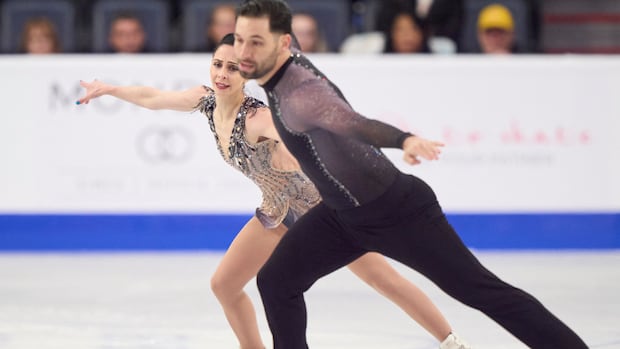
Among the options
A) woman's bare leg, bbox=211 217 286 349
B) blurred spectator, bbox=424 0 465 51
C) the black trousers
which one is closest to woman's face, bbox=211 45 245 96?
woman's bare leg, bbox=211 217 286 349

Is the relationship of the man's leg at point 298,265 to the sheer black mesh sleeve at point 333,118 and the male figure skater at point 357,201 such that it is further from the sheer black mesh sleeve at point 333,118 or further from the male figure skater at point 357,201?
the sheer black mesh sleeve at point 333,118

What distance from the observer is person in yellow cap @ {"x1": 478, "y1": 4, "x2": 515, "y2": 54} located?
8.01 meters

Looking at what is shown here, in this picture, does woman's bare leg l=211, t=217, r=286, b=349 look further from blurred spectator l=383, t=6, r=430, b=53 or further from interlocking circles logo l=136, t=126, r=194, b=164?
blurred spectator l=383, t=6, r=430, b=53

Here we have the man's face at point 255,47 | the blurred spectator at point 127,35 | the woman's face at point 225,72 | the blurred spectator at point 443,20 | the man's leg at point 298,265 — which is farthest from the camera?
the blurred spectator at point 443,20

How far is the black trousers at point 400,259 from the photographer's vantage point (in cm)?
314

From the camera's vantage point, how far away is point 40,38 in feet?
26.3

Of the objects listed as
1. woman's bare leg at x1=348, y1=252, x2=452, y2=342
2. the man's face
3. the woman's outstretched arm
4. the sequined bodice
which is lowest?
woman's bare leg at x1=348, y1=252, x2=452, y2=342

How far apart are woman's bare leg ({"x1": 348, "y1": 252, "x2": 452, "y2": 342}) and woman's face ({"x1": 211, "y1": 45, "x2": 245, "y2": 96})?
0.82m

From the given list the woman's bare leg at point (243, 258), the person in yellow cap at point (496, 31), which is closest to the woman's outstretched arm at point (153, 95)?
the woman's bare leg at point (243, 258)

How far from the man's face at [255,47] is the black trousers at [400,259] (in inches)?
20.9

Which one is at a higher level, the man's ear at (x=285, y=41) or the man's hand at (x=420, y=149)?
the man's ear at (x=285, y=41)

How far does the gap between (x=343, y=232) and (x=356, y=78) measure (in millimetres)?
3969

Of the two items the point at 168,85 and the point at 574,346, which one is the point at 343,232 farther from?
the point at 168,85

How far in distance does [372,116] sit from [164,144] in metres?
1.46
